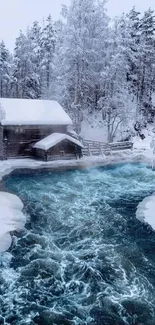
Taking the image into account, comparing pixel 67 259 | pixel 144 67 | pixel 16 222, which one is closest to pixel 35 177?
pixel 16 222

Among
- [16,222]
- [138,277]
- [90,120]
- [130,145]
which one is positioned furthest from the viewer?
[90,120]

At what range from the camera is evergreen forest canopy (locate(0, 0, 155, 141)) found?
121 ft

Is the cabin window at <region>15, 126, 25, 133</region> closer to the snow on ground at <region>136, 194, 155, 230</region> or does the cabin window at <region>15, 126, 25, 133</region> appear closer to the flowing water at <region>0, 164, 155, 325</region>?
the flowing water at <region>0, 164, 155, 325</region>

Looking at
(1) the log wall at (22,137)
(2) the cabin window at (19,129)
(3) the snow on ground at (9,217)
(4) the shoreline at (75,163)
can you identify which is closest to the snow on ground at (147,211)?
(3) the snow on ground at (9,217)

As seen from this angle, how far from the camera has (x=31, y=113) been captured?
105ft

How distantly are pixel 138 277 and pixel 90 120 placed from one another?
1246 inches

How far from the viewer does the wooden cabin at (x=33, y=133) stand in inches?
1203

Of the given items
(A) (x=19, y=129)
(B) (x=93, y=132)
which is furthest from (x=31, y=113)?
(B) (x=93, y=132)

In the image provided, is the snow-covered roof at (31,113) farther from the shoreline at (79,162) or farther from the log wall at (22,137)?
the shoreline at (79,162)

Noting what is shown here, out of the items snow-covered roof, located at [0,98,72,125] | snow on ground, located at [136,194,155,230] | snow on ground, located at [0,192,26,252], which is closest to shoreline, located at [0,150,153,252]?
snow on ground, located at [0,192,26,252]

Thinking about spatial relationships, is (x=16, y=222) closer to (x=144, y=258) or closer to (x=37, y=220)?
(x=37, y=220)

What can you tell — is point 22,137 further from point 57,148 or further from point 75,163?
point 75,163

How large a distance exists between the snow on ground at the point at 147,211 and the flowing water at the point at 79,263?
16.1 inches

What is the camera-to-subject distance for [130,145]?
125 feet
